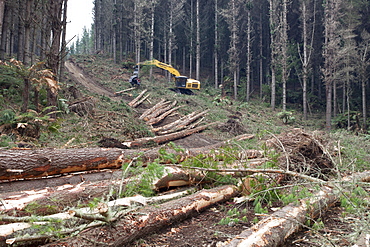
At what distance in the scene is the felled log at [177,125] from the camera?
40.6 feet

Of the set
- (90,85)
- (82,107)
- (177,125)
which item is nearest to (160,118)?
(177,125)

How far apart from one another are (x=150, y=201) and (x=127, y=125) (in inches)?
296

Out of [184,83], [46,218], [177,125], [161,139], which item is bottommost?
[46,218]

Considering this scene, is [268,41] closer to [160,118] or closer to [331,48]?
[331,48]

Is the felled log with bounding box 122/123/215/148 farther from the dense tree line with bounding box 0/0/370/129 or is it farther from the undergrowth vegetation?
the dense tree line with bounding box 0/0/370/129

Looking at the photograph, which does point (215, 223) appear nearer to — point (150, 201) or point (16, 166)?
point (150, 201)

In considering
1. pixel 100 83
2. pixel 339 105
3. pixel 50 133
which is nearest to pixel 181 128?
pixel 50 133

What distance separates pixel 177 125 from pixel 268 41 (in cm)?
2874

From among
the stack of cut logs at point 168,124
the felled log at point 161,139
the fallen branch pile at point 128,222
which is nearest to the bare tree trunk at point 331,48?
the stack of cut logs at point 168,124

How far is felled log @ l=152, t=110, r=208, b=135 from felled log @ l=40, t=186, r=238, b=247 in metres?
7.98

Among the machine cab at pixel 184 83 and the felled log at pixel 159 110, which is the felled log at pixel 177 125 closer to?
the felled log at pixel 159 110

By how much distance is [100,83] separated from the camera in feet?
81.3

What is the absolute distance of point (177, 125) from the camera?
13867mm

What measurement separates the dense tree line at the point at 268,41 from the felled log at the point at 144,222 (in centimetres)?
764
